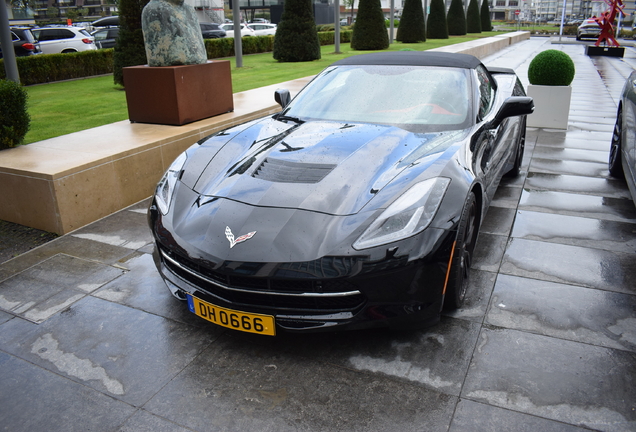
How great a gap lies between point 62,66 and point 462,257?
15.4 meters

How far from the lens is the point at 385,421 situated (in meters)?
2.35

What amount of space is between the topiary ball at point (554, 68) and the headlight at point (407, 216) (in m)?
6.68

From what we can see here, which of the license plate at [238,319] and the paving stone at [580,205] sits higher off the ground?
the license plate at [238,319]

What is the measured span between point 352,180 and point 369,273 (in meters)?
0.66

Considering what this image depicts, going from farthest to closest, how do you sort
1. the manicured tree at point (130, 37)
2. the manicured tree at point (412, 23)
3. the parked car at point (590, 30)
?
the parked car at point (590, 30)
the manicured tree at point (412, 23)
the manicured tree at point (130, 37)

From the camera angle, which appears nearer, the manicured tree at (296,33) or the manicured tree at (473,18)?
the manicured tree at (296,33)

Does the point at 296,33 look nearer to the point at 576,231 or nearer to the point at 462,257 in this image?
the point at 576,231

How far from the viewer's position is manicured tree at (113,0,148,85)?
11195 millimetres

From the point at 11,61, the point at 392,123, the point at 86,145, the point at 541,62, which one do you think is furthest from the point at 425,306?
the point at 11,61

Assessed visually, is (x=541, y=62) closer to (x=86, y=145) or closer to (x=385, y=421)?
(x=86, y=145)

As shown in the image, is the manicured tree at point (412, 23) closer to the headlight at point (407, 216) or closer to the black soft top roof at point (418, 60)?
the black soft top roof at point (418, 60)

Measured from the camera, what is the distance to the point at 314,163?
3227 millimetres

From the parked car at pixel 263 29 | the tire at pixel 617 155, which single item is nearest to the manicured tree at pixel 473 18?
the parked car at pixel 263 29

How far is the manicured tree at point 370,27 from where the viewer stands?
2273cm
